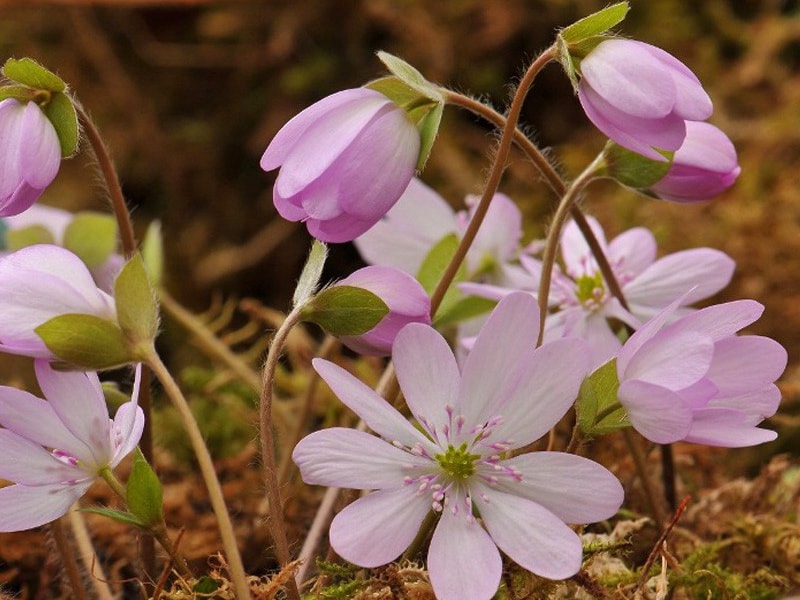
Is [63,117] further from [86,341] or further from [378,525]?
[378,525]

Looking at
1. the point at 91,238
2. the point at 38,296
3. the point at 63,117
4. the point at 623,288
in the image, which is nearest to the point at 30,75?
the point at 63,117

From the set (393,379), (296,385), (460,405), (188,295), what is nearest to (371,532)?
(460,405)

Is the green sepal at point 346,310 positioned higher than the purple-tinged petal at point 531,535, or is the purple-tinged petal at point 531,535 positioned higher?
the green sepal at point 346,310

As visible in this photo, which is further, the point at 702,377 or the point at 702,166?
the point at 702,166

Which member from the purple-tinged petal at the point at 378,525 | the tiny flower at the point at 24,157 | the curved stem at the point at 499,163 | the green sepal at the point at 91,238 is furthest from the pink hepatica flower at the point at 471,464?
the green sepal at the point at 91,238

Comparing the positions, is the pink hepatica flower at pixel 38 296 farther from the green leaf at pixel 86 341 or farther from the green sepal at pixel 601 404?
the green sepal at pixel 601 404

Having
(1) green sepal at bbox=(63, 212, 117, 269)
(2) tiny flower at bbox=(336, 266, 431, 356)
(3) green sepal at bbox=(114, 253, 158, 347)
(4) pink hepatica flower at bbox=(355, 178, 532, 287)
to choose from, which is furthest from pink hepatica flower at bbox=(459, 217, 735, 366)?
(1) green sepal at bbox=(63, 212, 117, 269)
